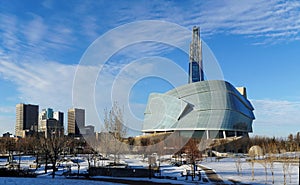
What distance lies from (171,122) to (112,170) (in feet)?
239

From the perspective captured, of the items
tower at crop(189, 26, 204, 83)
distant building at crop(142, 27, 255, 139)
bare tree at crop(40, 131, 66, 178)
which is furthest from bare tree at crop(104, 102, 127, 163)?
tower at crop(189, 26, 204, 83)

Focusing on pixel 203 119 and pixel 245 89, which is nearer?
pixel 203 119

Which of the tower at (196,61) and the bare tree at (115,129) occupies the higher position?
the tower at (196,61)

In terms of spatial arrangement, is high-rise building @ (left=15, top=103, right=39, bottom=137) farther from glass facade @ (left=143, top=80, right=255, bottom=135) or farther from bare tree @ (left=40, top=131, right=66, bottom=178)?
bare tree @ (left=40, top=131, right=66, bottom=178)

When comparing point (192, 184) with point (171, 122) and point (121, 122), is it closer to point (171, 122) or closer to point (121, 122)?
point (121, 122)

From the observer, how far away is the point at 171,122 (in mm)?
103062

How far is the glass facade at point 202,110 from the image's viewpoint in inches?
3981

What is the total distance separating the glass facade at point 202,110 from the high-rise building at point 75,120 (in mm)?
24475

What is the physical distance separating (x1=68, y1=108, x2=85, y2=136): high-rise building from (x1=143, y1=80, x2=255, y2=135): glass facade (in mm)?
24475

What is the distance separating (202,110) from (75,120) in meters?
38.7

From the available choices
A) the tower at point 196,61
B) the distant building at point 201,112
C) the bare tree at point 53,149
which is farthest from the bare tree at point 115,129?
the tower at point 196,61

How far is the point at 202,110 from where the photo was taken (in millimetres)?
102688

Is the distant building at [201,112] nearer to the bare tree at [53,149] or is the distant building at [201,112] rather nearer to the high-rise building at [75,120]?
the high-rise building at [75,120]

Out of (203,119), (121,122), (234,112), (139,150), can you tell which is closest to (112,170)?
(121,122)
